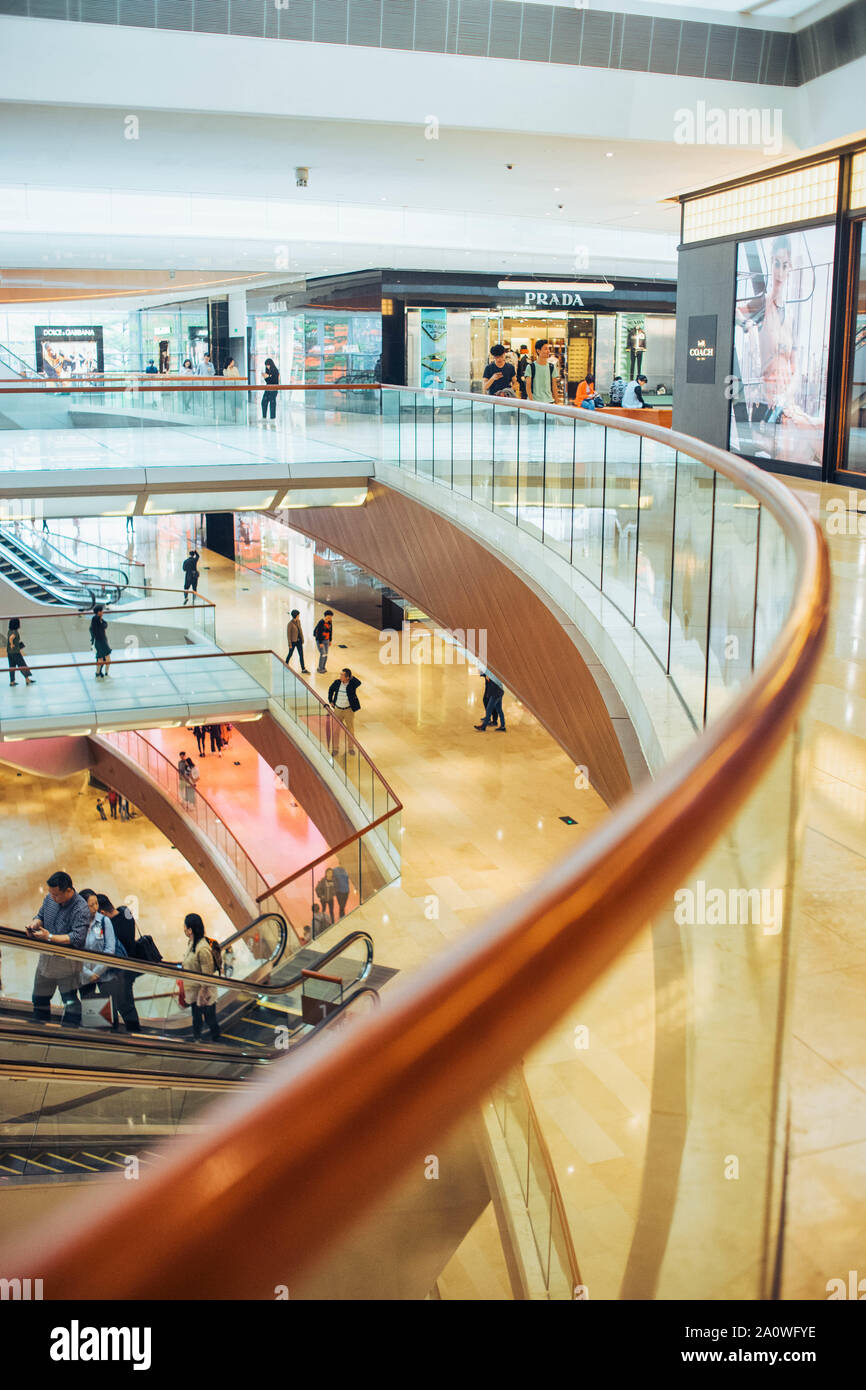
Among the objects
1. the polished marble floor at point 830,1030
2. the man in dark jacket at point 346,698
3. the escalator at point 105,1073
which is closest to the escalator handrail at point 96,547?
the man in dark jacket at point 346,698

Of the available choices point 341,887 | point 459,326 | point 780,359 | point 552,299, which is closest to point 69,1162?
point 341,887

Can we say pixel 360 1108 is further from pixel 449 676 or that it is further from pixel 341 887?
pixel 449 676

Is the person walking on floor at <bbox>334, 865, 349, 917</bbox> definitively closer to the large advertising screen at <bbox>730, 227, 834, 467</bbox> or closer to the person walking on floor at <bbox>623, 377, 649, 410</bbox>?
the large advertising screen at <bbox>730, 227, 834, 467</bbox>

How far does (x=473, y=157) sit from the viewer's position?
12.7m

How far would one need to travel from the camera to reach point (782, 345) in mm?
12547

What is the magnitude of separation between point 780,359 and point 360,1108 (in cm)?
1313

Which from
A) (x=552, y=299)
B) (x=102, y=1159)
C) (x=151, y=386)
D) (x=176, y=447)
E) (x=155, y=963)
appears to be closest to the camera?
(x=102, y=1159)

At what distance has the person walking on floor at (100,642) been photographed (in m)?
16.0

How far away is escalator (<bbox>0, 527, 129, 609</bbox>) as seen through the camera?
22.8 m

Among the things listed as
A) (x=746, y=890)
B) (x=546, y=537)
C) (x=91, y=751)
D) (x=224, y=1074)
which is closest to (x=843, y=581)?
(x=546, y=537)

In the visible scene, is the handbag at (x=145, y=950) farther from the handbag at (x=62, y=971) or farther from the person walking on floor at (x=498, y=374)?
the person walking on floor at (x=498, y=374)
